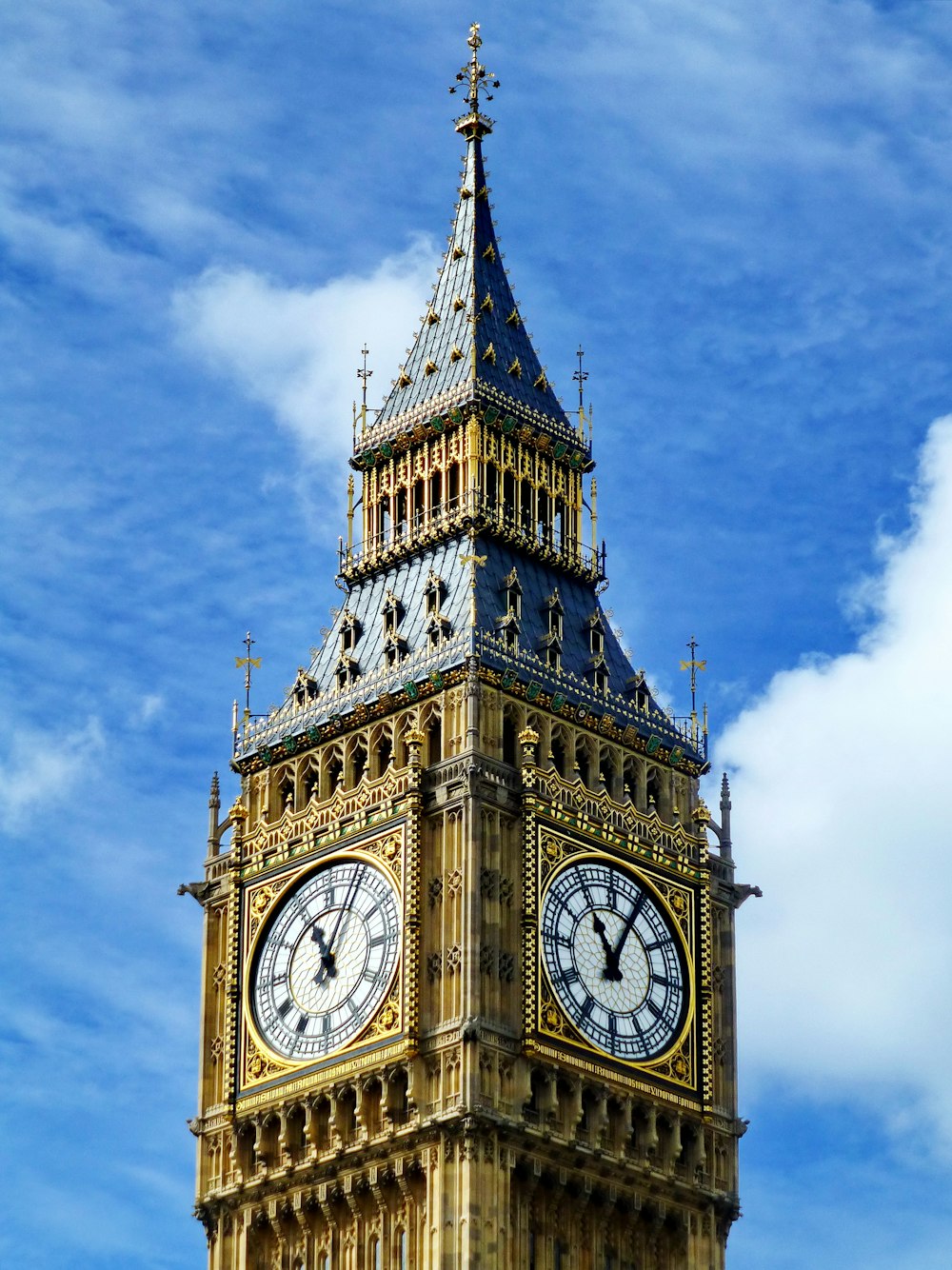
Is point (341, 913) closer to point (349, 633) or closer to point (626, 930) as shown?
point (626, 930)

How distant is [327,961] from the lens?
96062 millimetres

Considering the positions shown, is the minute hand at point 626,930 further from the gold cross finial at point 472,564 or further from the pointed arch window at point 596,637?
the gold cross finial at point 472,564

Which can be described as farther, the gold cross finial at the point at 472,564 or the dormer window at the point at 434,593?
the dormer window at the point at 434,593

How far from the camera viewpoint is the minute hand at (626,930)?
96.3 metres

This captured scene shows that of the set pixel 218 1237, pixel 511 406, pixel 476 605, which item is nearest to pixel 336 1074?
pixel 218 1237

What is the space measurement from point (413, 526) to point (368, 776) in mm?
8216

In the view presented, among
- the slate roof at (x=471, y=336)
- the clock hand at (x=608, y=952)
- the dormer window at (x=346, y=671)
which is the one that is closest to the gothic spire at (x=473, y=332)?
the slate roof at (x=471, y=336)

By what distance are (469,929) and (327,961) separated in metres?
4.50

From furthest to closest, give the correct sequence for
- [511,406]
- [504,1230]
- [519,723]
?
[511,406], [519,723], [504,1230]

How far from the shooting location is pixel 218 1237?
9575 cm

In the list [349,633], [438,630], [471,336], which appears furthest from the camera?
[471,336]

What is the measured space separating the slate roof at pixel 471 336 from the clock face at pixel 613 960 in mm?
13665

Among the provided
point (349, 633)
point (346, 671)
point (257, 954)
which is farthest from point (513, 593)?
point (257, 954)

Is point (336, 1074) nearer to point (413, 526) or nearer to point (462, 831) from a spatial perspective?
point (462, 831)
